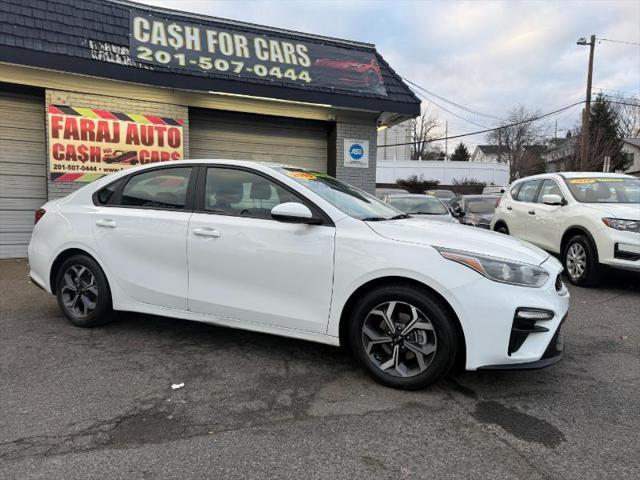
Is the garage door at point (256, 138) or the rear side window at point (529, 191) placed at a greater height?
the garage door at point (256, 138)

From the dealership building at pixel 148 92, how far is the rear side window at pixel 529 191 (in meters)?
2.52

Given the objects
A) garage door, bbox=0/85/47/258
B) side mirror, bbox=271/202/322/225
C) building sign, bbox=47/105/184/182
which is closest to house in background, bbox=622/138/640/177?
building sign, bbox=47/105/184/182

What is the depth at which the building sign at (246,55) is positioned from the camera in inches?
325

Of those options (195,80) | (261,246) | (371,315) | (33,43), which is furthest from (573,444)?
(33,43)

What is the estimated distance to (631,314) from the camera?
17.7 ft

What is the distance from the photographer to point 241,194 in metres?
3.93

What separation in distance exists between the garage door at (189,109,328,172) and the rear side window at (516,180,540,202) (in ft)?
12.8

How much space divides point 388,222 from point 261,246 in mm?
959

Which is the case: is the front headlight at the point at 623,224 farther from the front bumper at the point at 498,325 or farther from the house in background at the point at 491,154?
the house in background at the point at 491,154

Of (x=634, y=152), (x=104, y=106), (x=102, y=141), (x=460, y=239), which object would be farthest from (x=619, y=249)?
(x=634, y=152)

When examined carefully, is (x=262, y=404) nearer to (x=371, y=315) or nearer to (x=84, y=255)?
(x=371, y=315)

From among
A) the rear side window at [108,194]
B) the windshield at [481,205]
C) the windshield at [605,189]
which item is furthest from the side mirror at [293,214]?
the windshield at [481,205]

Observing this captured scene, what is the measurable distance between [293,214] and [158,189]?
5.00 feet

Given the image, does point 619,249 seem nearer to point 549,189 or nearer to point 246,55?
point 549,189
